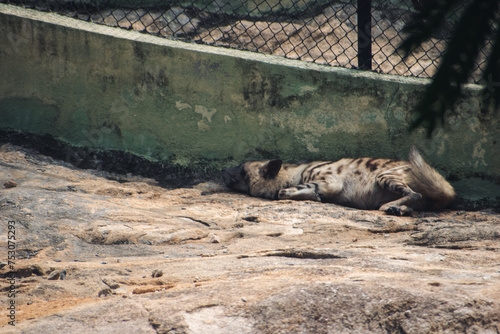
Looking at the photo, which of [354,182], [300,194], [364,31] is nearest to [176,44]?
[364,31]

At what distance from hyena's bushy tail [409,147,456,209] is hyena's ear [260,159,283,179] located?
1.37m

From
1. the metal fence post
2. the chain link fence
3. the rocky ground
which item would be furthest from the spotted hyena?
the chain link fence

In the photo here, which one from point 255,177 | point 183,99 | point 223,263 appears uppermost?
point 183,99

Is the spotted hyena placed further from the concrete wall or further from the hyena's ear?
the concrete wall

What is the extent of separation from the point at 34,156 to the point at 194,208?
6.08 feet

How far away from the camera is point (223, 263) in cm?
276

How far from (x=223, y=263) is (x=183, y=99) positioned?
2935 millimetres

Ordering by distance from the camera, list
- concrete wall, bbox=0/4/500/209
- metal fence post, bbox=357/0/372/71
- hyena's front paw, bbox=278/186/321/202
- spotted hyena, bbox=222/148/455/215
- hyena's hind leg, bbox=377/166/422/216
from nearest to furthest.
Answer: hyena's hind leg, bbox=377/166/422/216
spotted hyena, bbox=222/148/455/215
metal fence post, bbox=357/0/372/71
concrete wall, bbox=0/4/500/209
hyena's front paw, bbox=278/186/321/202

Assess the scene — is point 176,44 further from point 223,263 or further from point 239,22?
point 223,263

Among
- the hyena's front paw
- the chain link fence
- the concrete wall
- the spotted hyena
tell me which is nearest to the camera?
the spotted hyena

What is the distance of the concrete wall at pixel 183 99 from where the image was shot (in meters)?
5.19

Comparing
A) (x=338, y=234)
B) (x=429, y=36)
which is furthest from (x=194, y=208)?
(x=429, y=36)

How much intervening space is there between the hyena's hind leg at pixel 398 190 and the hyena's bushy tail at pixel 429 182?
109 mm

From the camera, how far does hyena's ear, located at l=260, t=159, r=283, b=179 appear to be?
17.6ft
